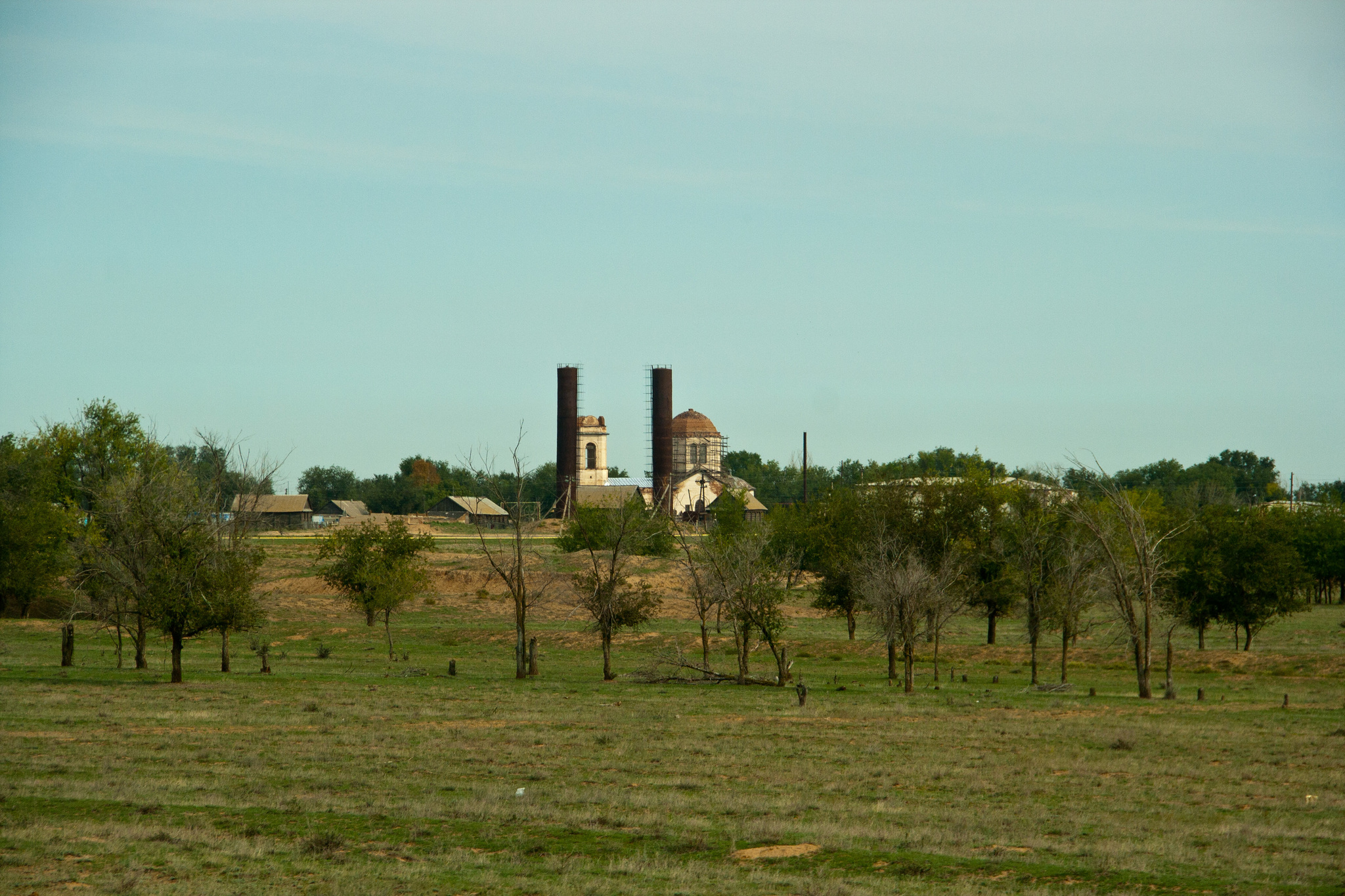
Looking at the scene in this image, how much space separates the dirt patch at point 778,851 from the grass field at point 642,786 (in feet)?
0.67

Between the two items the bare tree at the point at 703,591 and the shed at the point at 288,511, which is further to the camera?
the shed at the point at 288,511

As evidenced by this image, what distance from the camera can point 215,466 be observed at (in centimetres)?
4650

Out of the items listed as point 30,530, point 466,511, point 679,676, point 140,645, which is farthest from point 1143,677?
point 466,511

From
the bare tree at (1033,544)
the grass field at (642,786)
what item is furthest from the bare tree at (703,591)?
the bare tree at (1033,544)

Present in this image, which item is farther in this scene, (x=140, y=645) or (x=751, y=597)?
(x=751, y=597)

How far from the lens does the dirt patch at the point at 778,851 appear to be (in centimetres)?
1539

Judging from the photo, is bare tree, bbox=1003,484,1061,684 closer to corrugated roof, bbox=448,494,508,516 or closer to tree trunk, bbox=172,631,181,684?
tree trunk, bbox=172,631,181,684

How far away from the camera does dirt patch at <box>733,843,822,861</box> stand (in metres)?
15.4

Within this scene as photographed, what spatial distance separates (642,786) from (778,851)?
5267 millimetres

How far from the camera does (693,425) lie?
586 feet

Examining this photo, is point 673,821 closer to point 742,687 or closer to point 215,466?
point 742,687

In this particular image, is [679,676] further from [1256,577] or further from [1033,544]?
[1256,577]

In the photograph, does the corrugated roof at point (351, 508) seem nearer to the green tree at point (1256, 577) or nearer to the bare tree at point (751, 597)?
the green tree at point (1256, 577)

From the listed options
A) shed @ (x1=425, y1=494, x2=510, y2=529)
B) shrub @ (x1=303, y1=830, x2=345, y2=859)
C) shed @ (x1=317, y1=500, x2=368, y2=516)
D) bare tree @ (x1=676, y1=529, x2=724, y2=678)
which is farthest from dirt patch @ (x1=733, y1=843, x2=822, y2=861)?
shed @ (x1=317, y1=500, x2=368, y2=516)
